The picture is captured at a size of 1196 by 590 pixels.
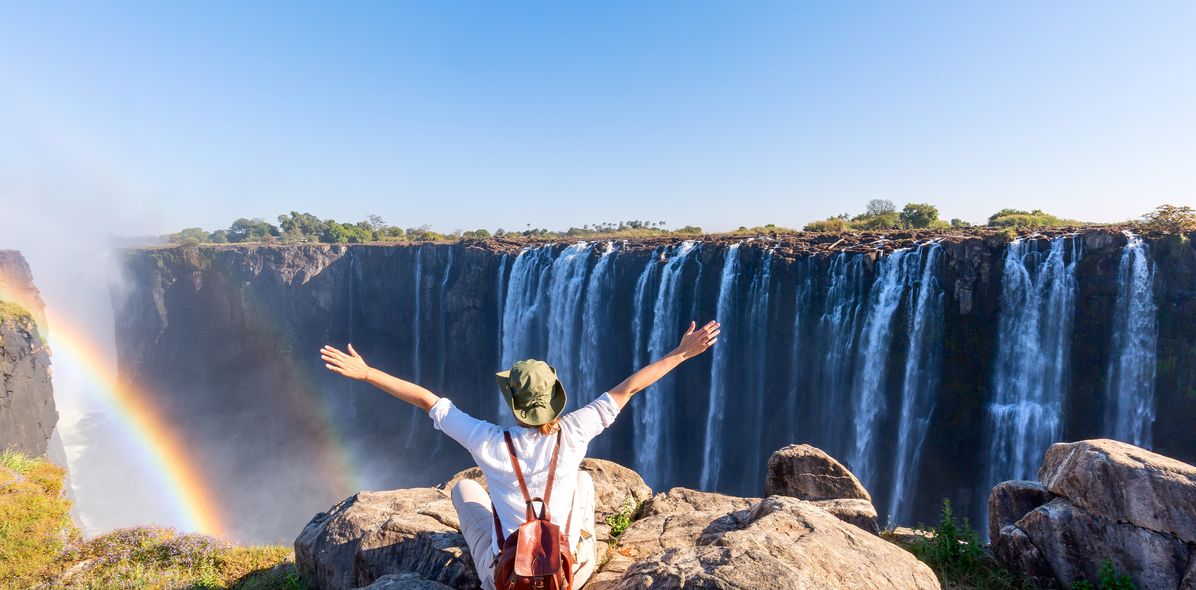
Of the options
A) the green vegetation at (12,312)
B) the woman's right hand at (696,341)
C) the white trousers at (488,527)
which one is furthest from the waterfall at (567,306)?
the white trousers at (488,527)

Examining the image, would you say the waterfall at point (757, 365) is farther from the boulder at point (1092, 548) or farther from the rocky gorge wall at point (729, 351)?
the boulder at point (1092, 548)

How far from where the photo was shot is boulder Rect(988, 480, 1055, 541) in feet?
17.9

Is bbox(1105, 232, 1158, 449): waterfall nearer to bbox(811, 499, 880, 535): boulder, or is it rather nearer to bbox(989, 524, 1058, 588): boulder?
bbox(989, 524, 1058, 588): boulder

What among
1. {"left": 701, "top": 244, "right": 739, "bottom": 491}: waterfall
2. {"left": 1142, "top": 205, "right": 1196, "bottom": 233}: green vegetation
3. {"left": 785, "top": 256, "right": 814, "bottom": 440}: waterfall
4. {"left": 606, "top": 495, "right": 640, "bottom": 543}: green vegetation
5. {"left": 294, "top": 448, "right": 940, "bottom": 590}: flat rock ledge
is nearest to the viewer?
{"left": 294, "top": 448, "right": 940, "bottom": 590}: flat rock ledge

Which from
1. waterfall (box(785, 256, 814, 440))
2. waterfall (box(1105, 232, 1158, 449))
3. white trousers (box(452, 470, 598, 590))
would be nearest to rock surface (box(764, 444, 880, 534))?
white trousers (box(452, 470, 598, 590))

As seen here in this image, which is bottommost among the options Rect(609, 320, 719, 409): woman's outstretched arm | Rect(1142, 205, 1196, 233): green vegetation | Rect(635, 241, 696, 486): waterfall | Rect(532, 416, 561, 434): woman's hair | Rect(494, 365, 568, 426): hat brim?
Rect(635, 241, 696, 486): waterfall

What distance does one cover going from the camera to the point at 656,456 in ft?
80.7

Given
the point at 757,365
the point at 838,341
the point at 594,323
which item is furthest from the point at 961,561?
the point at 594,323

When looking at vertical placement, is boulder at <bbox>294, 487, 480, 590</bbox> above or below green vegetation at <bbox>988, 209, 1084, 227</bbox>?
below

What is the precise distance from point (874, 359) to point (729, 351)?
18.7 ft

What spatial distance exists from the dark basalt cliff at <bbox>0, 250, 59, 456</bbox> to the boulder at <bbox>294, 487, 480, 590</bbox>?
21.3 meters

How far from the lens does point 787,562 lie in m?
2.91

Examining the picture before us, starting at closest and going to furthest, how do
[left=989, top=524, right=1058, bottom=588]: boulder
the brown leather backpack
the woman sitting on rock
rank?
the brown leather backpack
the woman sitting on rock
[left=989, top=524, right=1058, bottom=588]: boulder

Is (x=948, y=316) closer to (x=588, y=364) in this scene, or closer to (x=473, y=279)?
(x=588, y=364)
